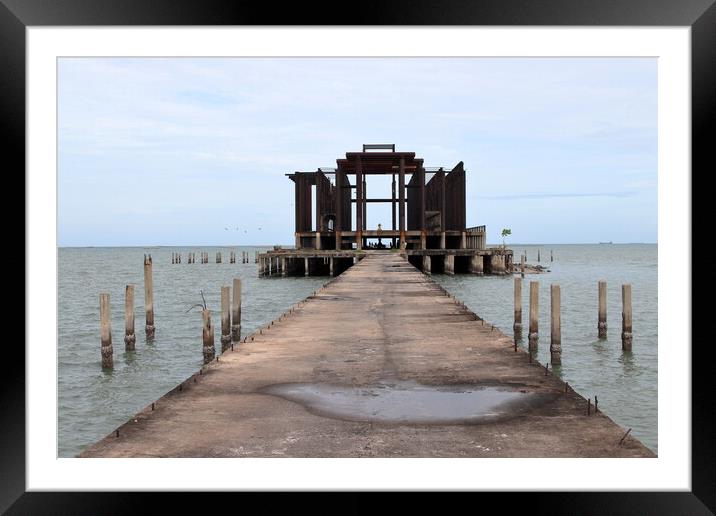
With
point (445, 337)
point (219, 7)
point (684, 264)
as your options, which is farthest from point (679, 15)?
point (445, 337)

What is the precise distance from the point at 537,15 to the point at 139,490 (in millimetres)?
3958

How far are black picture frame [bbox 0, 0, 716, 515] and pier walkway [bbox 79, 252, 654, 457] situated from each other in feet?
5.70

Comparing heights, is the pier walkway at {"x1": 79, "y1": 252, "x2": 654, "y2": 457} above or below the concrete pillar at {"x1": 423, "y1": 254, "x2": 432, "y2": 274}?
below

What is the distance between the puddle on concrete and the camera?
700 centimetres

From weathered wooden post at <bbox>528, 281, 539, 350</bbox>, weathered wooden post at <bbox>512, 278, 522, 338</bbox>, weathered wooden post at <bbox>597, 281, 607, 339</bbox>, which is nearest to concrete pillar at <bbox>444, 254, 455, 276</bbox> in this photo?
weathered wooden post at <bbox>512, 278, 522, 338</bbox>

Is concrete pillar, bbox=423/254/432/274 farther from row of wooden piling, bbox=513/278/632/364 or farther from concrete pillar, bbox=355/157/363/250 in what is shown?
row of wooden piling, bbox=513/278/632/364

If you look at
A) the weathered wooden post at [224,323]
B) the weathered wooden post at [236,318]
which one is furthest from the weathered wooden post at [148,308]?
the weathered wooden post at [224,323]

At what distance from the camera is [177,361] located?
20.8 meters

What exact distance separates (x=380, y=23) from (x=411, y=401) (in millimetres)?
4945

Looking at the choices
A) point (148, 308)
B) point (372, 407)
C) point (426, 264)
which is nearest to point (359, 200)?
point (426, 264)

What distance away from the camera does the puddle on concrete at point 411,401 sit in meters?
7.00

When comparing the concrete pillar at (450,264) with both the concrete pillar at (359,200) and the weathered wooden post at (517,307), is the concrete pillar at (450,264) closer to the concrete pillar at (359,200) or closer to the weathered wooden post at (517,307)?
the concrete pillar at (359,200)

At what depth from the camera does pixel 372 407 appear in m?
7.43

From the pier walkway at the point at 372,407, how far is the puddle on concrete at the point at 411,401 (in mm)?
13
